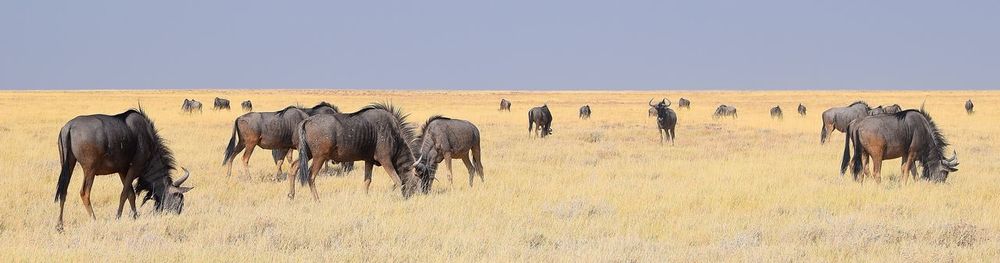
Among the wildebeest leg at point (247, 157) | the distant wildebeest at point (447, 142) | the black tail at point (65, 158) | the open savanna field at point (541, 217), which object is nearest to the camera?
the open savanna field at point (541, 217)

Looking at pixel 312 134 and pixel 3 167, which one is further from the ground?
pixel 312 134

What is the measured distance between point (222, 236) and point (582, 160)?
1039 centimetres

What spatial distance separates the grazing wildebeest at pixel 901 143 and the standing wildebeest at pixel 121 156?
31.6ft

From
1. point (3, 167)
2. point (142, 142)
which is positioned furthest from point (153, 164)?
point (3, 167)

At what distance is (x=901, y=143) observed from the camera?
12477mm

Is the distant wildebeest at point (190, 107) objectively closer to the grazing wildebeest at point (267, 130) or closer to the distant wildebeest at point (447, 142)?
the grazing wildebeest at point (267, 130)

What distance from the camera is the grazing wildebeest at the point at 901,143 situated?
1237 cm

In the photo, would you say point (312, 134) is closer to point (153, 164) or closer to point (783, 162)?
point (153, 164)

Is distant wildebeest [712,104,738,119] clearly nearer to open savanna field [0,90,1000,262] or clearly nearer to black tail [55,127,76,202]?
open savanna field [0,90,1000,262]

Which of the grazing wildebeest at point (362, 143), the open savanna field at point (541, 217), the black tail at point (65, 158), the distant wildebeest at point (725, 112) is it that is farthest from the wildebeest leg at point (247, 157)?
the distant wildebeest at point (725, 112)

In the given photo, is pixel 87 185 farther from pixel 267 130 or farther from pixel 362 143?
pixel 267 130

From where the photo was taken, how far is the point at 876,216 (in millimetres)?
9258

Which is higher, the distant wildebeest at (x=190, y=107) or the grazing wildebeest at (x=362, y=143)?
the grazing wildebeest at (x=362, y=143)

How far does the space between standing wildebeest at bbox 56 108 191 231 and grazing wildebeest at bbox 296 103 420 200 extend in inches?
70.1
